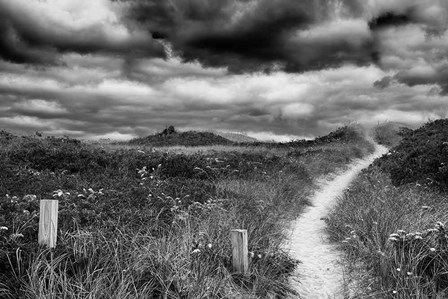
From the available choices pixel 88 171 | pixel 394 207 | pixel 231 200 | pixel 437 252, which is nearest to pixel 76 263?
pixel 231 200

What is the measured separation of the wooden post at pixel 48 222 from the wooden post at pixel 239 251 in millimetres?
2854

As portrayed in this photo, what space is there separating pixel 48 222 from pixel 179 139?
3887 centimetres

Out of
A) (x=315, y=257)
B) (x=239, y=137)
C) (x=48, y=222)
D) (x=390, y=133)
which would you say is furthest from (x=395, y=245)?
(x=239, y=137)

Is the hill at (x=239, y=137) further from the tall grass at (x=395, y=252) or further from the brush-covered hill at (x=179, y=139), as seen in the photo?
the tall grass at (x=395, y=252)

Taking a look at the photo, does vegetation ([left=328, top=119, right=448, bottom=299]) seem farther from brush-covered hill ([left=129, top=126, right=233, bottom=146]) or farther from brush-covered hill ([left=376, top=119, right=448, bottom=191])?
brush-covered hill ([left=129, top=126, right=233, bottom=146])

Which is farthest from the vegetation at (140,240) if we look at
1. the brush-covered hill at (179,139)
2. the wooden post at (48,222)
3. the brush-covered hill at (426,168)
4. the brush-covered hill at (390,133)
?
the brush-covered hill at (390,133)

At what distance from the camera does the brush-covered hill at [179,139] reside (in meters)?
43.9

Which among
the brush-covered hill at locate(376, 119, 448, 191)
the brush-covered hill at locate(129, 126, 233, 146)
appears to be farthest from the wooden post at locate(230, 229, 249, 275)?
the brush-covered hill at locate(129, 126, 233, 146)

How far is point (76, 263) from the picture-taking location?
23.1 ft

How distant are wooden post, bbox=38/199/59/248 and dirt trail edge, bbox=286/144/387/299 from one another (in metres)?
4.37

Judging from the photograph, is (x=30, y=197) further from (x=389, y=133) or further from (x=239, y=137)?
(x=239, y=137)

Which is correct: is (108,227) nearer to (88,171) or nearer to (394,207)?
(394,207)

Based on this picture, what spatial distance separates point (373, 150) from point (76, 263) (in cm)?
3542

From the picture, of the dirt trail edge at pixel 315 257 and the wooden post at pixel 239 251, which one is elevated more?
the wooden post at pixel 239 251
